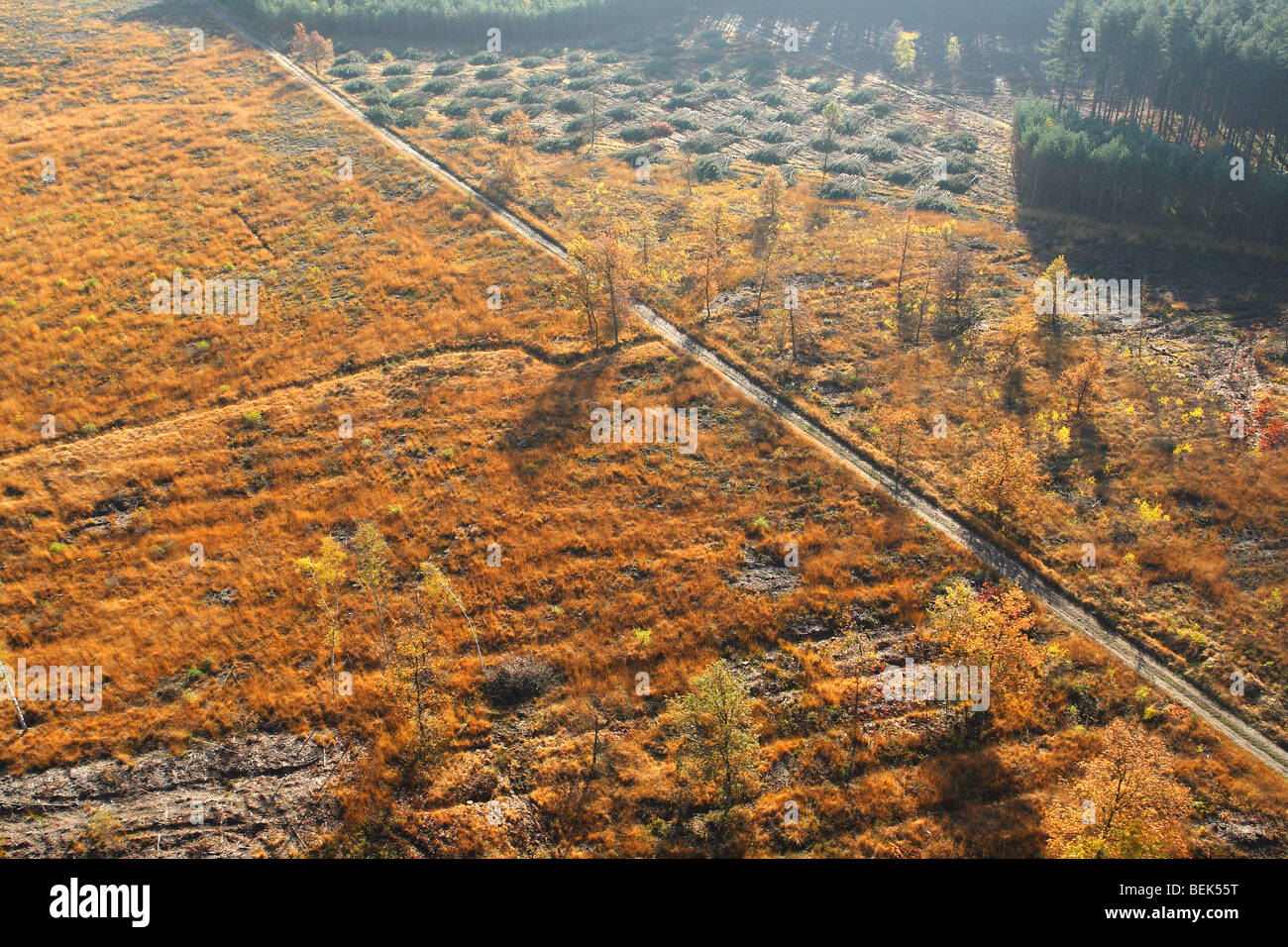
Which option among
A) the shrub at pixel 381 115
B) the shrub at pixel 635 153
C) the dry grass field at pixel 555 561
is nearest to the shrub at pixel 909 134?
the shrub at pixel 635 153

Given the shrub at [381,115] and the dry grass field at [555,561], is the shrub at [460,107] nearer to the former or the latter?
the shrub at [381,115]

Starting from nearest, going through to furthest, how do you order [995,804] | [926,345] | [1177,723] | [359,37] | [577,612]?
[995,804] → [1177,723] → [577,612] → [926,345] → [359,37]

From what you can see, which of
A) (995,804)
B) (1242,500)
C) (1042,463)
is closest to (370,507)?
(995,804)

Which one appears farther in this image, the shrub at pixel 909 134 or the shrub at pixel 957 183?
the shrub at pixel 909 134

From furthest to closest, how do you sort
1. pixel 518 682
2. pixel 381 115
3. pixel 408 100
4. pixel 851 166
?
pixel 408 100 → pixel 381 115 → pixel 851 166 → pixel 518 682

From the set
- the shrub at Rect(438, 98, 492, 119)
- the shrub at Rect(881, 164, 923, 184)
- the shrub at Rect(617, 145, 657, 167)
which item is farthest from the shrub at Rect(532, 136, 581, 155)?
the shrub at Rect(881, 164, 923, 184)

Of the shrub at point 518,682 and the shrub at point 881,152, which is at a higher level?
the shrub at point 881,152

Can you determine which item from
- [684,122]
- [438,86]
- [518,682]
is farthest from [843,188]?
[518,682]

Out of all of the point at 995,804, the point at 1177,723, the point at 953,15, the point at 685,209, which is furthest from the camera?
the point at 953,15

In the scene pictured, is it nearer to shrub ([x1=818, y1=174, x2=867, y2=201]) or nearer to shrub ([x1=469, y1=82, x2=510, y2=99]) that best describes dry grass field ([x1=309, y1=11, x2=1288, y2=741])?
shrub ([x1=818, y1=174, x2=867, y2=201])

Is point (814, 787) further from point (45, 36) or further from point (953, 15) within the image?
point (953, 15)

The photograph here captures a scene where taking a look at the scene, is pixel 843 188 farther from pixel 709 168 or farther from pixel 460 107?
pixel 460 107
